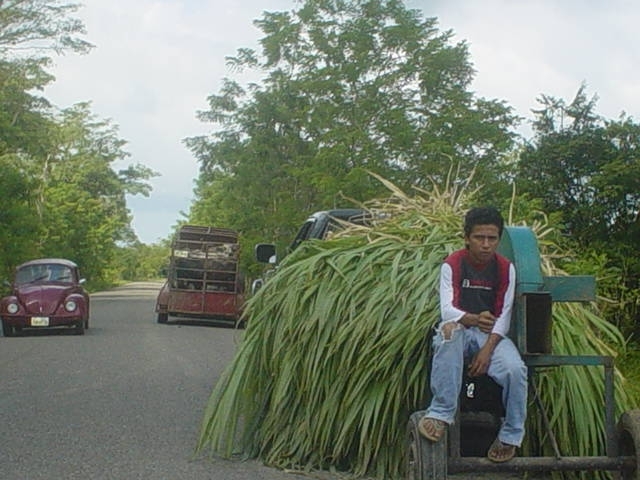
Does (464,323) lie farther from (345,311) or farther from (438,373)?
(345,311)

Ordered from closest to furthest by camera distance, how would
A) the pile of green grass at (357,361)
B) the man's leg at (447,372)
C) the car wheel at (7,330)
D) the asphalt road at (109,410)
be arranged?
the man's leg at (447,372)
the pile of green grass at (357,361)
the asphalt road at (109,410)
the car wheel at (7,330)

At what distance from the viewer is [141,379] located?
1270cm

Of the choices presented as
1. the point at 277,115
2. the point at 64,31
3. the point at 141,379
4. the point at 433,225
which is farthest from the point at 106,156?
the point at 433,225

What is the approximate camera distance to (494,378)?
5586 millimetres

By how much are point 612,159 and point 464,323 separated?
316 inches

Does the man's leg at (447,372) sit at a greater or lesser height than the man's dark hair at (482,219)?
lesser

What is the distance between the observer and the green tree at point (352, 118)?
2698 cm

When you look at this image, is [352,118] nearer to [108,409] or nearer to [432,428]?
[108,409]

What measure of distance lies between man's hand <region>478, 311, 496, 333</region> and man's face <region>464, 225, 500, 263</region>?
0.33m

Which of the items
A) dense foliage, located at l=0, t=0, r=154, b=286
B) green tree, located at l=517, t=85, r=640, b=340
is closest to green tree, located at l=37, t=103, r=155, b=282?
dense foliage, located at l=0, t=0, r=154, b=286

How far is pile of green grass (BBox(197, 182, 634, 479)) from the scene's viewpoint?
20.2ft

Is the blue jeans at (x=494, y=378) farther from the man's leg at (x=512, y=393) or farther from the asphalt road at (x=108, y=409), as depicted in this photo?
the asphalt road at (x=108, y=409)

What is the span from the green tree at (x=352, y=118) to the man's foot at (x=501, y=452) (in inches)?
641

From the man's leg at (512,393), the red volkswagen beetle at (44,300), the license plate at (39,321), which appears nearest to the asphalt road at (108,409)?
the license plate at (39,321)
